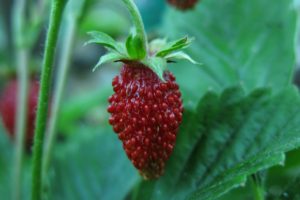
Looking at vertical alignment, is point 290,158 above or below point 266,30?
below

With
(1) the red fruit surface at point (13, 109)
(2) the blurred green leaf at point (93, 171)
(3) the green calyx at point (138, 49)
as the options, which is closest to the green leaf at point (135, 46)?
(3) the green calyx at point (138, 49)

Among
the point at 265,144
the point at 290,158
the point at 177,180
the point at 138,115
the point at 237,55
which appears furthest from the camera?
the point at 237,55

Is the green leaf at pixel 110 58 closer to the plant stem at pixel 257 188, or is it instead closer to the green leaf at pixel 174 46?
the green leaf at pixel 174 46

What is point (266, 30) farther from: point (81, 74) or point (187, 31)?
point (81, 74)

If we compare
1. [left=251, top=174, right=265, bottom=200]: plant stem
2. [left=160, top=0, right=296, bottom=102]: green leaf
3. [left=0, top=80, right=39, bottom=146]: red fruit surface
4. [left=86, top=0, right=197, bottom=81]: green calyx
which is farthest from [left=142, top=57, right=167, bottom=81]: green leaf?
[left=0, top=80, right=39, bottom=146]: red fruit surface

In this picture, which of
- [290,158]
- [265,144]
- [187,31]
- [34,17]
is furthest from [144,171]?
[34,17]

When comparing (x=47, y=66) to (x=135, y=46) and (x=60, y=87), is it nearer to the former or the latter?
(x=135, y=46)

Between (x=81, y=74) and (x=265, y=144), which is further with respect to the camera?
(x=81, y=74)
